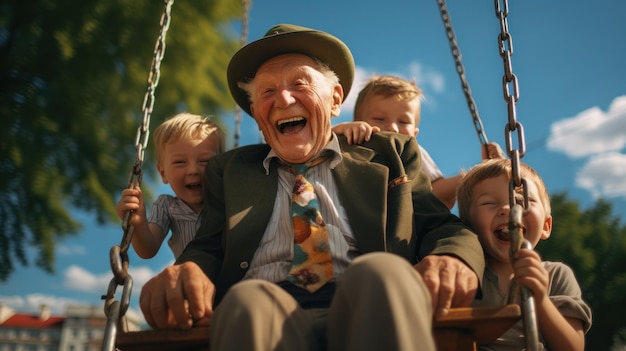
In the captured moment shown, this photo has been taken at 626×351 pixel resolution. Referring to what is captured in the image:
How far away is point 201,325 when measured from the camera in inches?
64.1

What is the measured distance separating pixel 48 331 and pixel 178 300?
156 feet

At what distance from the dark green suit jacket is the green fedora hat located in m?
0.34

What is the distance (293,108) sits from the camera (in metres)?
2.19

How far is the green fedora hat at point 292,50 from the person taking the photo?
2277 millimetres

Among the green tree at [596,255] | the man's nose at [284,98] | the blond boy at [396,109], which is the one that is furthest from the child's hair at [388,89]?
the green tree at [596,255]

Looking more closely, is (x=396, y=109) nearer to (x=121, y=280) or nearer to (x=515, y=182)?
Result: (x=515, y=182)

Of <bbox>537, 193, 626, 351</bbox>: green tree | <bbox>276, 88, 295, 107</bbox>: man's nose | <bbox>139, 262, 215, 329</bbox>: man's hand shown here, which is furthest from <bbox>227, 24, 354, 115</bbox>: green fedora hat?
<bbox>537, 193, 626, 351</bbox>: green tree

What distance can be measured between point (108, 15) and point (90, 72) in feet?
2.56

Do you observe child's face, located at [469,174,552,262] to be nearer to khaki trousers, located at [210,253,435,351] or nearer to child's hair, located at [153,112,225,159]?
khaki trousers, located at [210,253,435,351]

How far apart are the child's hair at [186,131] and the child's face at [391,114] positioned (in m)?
0.99

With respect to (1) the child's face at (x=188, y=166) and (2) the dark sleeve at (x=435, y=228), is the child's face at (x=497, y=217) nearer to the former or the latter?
(2) the dark sleeve at (x=435, y=228)

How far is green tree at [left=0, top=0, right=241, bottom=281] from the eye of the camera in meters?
7.18

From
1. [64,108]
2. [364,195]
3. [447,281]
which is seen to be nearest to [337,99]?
[364,195]

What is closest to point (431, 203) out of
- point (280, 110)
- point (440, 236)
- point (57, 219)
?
point (440, 236)
